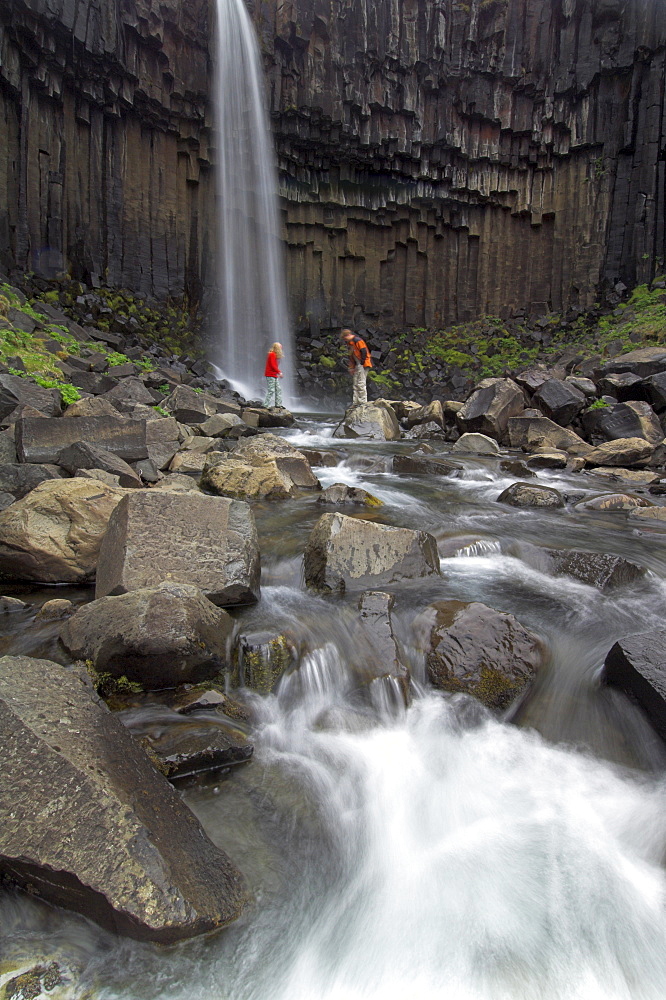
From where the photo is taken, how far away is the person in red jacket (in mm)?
13217

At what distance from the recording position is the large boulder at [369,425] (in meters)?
12.0

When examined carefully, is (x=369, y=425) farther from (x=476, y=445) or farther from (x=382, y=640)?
(x=382, y=640)

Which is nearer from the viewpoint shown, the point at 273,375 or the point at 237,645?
the point at 237,645

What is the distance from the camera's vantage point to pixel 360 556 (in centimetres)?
406

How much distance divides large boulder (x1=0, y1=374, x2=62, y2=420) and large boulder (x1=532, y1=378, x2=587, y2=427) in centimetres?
935

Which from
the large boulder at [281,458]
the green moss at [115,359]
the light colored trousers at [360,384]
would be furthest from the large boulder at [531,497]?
the green moss at [115,359]

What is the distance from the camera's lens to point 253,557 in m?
3.84

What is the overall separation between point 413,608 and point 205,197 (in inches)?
846

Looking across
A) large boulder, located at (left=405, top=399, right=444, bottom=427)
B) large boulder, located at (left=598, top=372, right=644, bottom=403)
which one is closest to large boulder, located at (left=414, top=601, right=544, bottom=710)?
large boulder, located at (left=598, top=372, right=644, bottom=403)

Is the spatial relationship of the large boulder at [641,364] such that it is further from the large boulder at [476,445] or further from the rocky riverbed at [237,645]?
the rocky riverbed at [237,645]

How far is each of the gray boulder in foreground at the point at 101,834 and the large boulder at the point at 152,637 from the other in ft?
2.14

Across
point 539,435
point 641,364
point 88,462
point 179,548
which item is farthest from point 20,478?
point 641,364

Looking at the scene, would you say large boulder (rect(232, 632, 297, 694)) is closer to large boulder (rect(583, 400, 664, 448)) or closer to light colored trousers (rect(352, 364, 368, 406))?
large boulder (rect(583, 400, 664, 448))

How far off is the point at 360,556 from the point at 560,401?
8.96m
